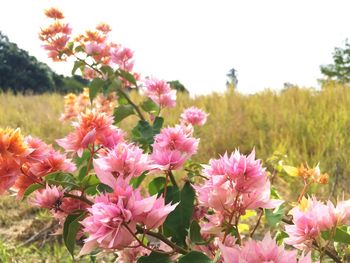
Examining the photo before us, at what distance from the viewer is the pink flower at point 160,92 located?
1578 millimetres

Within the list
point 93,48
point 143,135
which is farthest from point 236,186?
point 93,48

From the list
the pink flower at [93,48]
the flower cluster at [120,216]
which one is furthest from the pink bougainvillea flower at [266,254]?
the pink flower at [93,48]

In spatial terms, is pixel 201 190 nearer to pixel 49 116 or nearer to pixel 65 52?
pixel 65 52

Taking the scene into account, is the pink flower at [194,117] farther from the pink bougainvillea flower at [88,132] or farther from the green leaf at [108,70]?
the pink bougainvillea flower at [88,132]

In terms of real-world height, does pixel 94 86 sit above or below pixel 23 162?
above

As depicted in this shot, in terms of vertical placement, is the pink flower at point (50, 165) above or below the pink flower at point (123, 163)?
below

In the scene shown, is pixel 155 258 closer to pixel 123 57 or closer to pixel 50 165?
pixel 50 165

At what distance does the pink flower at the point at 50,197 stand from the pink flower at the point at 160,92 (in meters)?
0.82

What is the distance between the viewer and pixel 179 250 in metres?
0.78

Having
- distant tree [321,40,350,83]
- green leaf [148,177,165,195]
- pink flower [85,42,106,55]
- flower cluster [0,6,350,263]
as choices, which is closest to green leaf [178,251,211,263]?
flower cluster [0,6,350,263]

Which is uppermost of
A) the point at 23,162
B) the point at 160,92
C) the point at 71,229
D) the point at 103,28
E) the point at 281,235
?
the point at 103,28

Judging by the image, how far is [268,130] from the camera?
379 cm

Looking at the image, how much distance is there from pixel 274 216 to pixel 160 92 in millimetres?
785

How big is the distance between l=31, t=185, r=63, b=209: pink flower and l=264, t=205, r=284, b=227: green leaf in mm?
409
